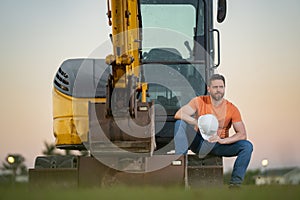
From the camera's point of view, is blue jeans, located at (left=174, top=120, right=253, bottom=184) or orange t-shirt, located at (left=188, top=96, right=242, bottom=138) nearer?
blue jeans, located at (left=174, top=120, right=253, bottom=184)

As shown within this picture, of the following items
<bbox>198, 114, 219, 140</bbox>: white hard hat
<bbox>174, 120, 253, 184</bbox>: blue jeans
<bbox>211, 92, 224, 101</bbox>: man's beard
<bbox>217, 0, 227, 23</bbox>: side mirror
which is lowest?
<bbox>174, 120, 253, 184</bbox>: blue jeans

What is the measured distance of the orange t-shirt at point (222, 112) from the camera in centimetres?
834

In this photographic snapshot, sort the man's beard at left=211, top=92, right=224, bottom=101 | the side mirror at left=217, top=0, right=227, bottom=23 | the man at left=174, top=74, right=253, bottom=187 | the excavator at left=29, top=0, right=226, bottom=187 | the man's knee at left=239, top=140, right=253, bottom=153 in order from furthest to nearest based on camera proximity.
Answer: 1. the side mirror at left=217, top=0, right=227, bottom=23
2. the man's beard at left=211, top=92, right=224, bottom=101
3. the man at left=174, top=74, right=253, bottom=187
4. the man's knee at left=239, top=140, right=253, bottom=153
5. the excavator at left=29, top=0, right=226, bottom=187

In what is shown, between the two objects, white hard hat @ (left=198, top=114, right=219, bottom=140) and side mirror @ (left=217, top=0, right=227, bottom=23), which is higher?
side mirror @ (left=217, top=0, right=227, bottom=23)

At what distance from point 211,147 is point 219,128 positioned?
0.70 ft

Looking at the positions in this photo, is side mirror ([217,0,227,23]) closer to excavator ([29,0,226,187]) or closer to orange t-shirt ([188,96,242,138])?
excavator ([29,0,226,187])

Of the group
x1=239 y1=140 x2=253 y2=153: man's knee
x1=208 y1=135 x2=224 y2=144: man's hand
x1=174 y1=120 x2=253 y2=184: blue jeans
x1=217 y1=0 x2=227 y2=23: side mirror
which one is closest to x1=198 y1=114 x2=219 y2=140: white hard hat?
x1=208 y1=135 x2=224 y2=144: man's hand

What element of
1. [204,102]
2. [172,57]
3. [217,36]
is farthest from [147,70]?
[204,102]

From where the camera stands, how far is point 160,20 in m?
10.2

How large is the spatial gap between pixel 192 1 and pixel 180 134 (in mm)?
2614

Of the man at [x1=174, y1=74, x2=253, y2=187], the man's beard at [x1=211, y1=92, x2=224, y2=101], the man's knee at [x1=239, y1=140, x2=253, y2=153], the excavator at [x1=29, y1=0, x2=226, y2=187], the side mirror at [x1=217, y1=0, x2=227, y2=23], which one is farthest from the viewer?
the side mirror at [x1=217, y1=0, x2=227, y2=23]

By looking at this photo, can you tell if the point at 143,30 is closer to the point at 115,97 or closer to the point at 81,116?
the point at 81,116

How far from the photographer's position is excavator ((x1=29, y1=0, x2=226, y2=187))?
25.8 ft

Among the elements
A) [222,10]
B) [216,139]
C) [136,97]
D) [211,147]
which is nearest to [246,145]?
[216,139]
